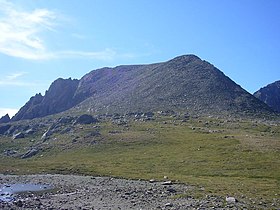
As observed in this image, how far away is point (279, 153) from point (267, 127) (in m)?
63.9

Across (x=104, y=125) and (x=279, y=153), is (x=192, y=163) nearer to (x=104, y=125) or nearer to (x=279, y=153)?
(x=279, y=153)

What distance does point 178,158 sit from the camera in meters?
84.3

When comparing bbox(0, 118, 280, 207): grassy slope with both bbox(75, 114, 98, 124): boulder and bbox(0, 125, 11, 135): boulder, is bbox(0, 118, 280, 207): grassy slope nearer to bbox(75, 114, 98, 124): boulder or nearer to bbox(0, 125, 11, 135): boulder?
bbox(75, 114, 98, 124): boulder

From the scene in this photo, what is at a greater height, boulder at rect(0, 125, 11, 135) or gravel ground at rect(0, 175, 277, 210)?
boulder at rect(0, 125, 11, 135)

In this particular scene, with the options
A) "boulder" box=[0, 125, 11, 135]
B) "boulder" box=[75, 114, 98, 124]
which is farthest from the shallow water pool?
"boulder" box=[0, 125, 11, 135]

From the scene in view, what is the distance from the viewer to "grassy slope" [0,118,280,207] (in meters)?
55.6

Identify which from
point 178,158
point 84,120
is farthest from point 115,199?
point 84,120

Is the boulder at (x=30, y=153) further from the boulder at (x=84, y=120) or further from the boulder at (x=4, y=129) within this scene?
the boulder at (x=4, y=129)

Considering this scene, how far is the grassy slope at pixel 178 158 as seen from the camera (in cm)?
5562

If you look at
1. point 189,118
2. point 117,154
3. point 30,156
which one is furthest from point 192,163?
point 189,118

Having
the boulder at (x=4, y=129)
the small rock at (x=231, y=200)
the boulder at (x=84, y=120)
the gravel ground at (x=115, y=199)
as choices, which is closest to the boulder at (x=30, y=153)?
the boulder at (x=84, y=120)

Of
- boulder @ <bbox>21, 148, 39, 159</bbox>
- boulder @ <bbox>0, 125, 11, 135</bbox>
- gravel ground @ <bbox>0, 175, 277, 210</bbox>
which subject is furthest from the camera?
boulder @ <bbox>0, 125, 11, 135</bbox>

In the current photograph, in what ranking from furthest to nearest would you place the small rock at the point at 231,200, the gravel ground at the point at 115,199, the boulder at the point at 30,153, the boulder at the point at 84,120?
1. the boulder at the point at 84,120
2. the boulder at the point at 30,153
3. the small rock at the point at 231,200
4. the gravel ground at the point at 115,199

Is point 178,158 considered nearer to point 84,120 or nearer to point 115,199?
point 115,199
